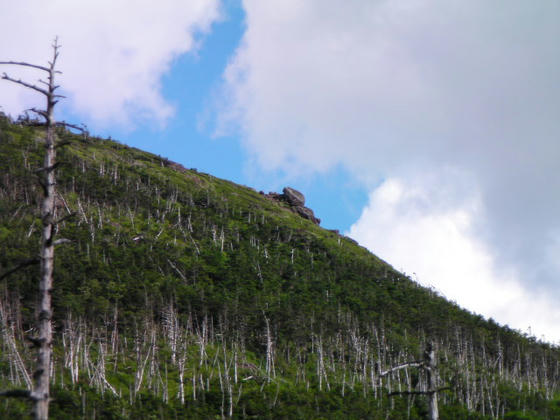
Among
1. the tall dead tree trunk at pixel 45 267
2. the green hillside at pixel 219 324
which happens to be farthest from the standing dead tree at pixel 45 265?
the green hillside at pixel 219 324

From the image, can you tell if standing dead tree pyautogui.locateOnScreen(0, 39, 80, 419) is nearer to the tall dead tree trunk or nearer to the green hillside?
the tall dead tree trunk

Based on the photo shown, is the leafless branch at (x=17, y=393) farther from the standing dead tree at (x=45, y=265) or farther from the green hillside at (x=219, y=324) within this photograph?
the green hillside at (x=219, y=324)

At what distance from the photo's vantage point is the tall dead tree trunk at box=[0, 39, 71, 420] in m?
10.2

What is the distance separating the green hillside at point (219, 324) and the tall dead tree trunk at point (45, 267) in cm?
2178

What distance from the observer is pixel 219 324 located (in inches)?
3605

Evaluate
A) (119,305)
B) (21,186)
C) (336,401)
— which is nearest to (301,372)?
(336,401)

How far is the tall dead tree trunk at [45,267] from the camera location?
10.2m

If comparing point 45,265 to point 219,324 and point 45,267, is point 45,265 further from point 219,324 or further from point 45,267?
point 219,324

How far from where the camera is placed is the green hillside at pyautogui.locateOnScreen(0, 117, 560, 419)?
205ft

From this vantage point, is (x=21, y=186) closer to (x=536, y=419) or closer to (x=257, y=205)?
(x=257, y=205)

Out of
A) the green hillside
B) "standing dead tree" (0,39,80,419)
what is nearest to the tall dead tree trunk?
"standing dead tree" (0,39,80,419)

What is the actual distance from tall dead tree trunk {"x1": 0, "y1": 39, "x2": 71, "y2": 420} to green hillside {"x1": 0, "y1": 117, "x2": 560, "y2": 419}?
2178 cm

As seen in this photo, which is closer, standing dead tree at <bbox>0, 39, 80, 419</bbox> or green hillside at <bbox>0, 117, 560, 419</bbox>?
standing dead tree at <bbox>0, 39, 80, 419</bbox>

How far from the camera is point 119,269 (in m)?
98.4
